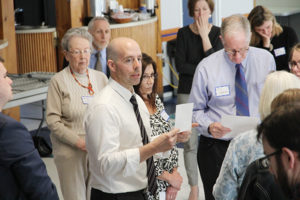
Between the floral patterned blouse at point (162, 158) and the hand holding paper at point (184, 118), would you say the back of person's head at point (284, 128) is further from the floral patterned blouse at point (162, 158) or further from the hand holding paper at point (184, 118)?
the floral patterned blouse at point (162, 158)

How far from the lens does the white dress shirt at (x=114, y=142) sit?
8.47ft

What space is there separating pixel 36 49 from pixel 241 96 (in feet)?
15.1

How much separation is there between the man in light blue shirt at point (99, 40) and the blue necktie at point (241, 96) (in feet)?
4.53

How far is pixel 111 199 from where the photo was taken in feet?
8.96

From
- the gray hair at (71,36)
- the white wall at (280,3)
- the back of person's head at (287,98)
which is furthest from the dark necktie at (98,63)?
the white wall at (280,3)

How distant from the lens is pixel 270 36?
4.84 m

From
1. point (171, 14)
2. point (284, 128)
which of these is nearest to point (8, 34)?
point (171, 14)

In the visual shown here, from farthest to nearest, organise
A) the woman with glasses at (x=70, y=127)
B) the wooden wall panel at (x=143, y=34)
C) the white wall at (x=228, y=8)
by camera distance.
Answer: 1. the white wall at (x=228, y=8)
2. the wooden wall panel at (x=143, y=34)
3. the woman with glasses at (x=70, y=127)

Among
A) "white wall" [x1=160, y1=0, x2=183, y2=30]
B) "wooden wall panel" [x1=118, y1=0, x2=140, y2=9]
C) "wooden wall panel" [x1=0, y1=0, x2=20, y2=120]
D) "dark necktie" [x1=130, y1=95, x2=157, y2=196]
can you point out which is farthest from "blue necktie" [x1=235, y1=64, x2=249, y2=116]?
"white wall" [x1=160, y1=0, x2=183, y2=30]

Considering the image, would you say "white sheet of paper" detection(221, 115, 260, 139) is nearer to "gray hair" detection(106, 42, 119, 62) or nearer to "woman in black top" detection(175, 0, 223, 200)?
"gray hair" detection(106, 42, 119, 62)

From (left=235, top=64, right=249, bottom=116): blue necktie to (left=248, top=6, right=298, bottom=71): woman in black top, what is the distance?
137 centimetres

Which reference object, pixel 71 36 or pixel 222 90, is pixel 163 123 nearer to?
pixel 222 90

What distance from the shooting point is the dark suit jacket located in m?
2.18

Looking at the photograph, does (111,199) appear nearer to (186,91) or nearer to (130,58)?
(130,58)
